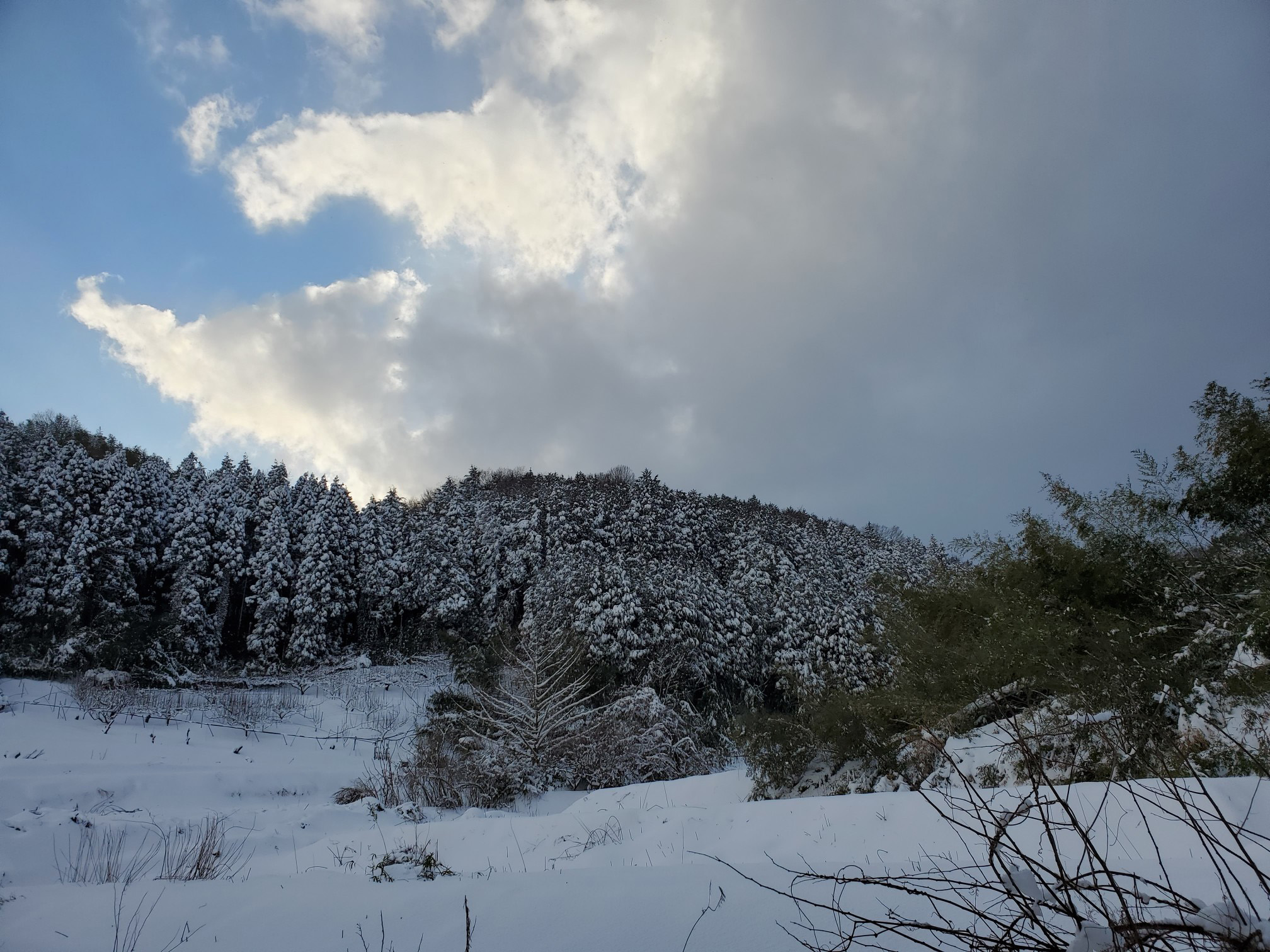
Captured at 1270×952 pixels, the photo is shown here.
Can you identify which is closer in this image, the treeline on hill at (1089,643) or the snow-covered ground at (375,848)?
the snow-covered ground at (375,848)

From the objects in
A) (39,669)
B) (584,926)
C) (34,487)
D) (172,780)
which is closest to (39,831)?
(172,780)

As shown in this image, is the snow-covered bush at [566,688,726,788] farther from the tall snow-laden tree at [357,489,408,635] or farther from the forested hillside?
the tall snow-laden tree at [357,489,408,635]

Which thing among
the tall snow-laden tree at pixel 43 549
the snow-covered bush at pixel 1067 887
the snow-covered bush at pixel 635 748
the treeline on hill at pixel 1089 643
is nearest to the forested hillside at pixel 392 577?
the tall snow-laden tree at pixel 43 549

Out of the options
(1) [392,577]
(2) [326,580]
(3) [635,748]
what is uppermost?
(1) [392,577]

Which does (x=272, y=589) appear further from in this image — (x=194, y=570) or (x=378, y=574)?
(x=378, y=574)

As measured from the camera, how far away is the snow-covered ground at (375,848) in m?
3.62

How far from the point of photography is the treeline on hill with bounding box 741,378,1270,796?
7.10 meters

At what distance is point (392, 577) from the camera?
39344mm

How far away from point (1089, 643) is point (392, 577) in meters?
37.6

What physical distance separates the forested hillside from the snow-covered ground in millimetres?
9161

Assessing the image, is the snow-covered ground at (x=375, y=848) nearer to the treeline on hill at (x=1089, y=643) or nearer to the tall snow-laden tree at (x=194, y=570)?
the treeline on hill at (x=1089, y=643)

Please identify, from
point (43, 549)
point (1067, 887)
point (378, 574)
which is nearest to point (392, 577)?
point (378, 574)

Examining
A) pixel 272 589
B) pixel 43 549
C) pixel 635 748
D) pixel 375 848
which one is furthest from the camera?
pixel 272 589

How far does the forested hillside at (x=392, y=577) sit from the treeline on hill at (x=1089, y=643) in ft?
37.4
